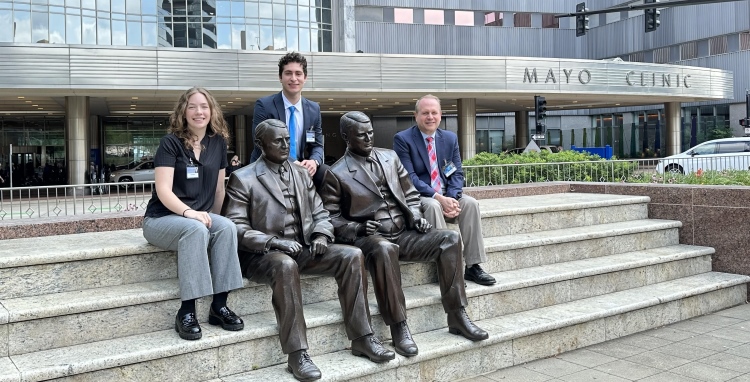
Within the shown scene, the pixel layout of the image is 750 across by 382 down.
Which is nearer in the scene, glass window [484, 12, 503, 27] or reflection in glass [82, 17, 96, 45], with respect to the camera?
reflection in glass [82, 17, 96, 45]

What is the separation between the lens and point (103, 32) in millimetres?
36281

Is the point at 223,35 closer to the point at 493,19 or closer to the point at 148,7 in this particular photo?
the point at 148,7

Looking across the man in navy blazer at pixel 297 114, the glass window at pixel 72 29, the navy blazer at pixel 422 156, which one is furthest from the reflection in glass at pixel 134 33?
the man in navy blazer at pixel 297 114

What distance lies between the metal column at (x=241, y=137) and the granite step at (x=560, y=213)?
114 feet

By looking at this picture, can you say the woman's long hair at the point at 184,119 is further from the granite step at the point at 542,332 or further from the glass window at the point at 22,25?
the glass window at the point at 22,25

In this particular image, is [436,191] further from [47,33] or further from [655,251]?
[47,33]

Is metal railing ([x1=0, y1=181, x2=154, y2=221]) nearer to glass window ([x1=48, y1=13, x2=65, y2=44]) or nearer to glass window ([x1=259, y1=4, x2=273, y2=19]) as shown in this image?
glass window ([x1=48, y1=13, x2=65, y2=44])

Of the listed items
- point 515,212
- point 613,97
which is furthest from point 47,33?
point 515,212

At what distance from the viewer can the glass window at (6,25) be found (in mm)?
33656

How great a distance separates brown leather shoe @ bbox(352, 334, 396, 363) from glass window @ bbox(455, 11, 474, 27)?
50.3 m

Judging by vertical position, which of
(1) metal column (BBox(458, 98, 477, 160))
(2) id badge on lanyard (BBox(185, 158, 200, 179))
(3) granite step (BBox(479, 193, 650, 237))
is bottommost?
(3) granite step (BBox(479, 193, 650, 237))

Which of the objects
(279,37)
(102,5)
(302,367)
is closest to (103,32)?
(102,5)

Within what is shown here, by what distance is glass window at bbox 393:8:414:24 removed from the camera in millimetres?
51578

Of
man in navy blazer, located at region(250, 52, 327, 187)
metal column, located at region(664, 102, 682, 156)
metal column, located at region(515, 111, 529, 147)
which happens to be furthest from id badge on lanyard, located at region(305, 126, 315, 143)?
metal column, located at region(515, 111, 529, 147)
